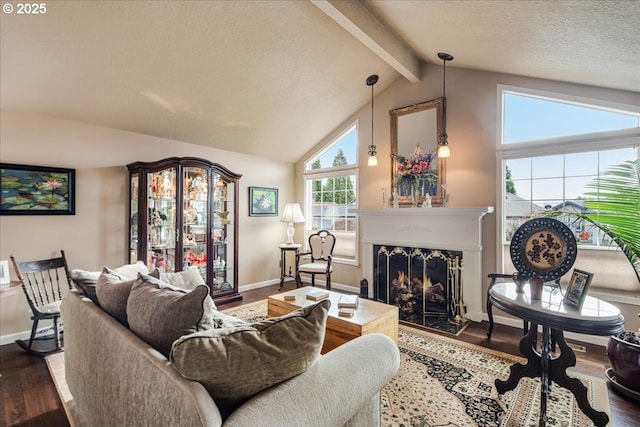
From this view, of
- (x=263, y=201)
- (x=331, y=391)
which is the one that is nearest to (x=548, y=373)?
(x=331, y=391)

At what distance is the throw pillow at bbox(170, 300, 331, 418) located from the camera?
3.06 ft

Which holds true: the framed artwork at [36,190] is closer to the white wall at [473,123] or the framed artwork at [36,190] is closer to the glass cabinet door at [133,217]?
the glass cabinet door at [133,217]

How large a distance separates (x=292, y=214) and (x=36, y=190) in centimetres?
320

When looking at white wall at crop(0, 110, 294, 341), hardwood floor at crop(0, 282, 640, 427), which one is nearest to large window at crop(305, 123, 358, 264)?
white wall at crop(0, 110, 294, 341)

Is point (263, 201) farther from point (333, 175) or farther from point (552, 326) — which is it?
point (552, 326)

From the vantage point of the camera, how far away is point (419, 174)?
3.96m

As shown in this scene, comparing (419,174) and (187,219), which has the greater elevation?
(419,174)

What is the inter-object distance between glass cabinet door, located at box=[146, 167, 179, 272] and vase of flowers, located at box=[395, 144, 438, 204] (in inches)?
118

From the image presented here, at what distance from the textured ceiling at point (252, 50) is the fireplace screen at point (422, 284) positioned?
2.27 metres

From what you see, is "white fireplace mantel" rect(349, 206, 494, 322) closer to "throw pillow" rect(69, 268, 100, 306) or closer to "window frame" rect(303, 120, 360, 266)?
"window frame" rect(303, 120, 360, 266)

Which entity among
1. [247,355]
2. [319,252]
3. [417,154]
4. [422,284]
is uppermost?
[417,154]

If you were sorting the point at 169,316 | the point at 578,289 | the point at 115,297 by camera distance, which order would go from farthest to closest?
the point at 578,289, the point at 115,297, the point at 169,316

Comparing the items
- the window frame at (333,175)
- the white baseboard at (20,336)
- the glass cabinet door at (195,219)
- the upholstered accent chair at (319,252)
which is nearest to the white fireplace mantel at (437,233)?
the window frame at (333,175)

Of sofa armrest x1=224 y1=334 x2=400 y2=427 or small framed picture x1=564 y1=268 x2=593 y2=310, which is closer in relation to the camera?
sofa armrest x1=224 y1=334 x2=400 y2=427
